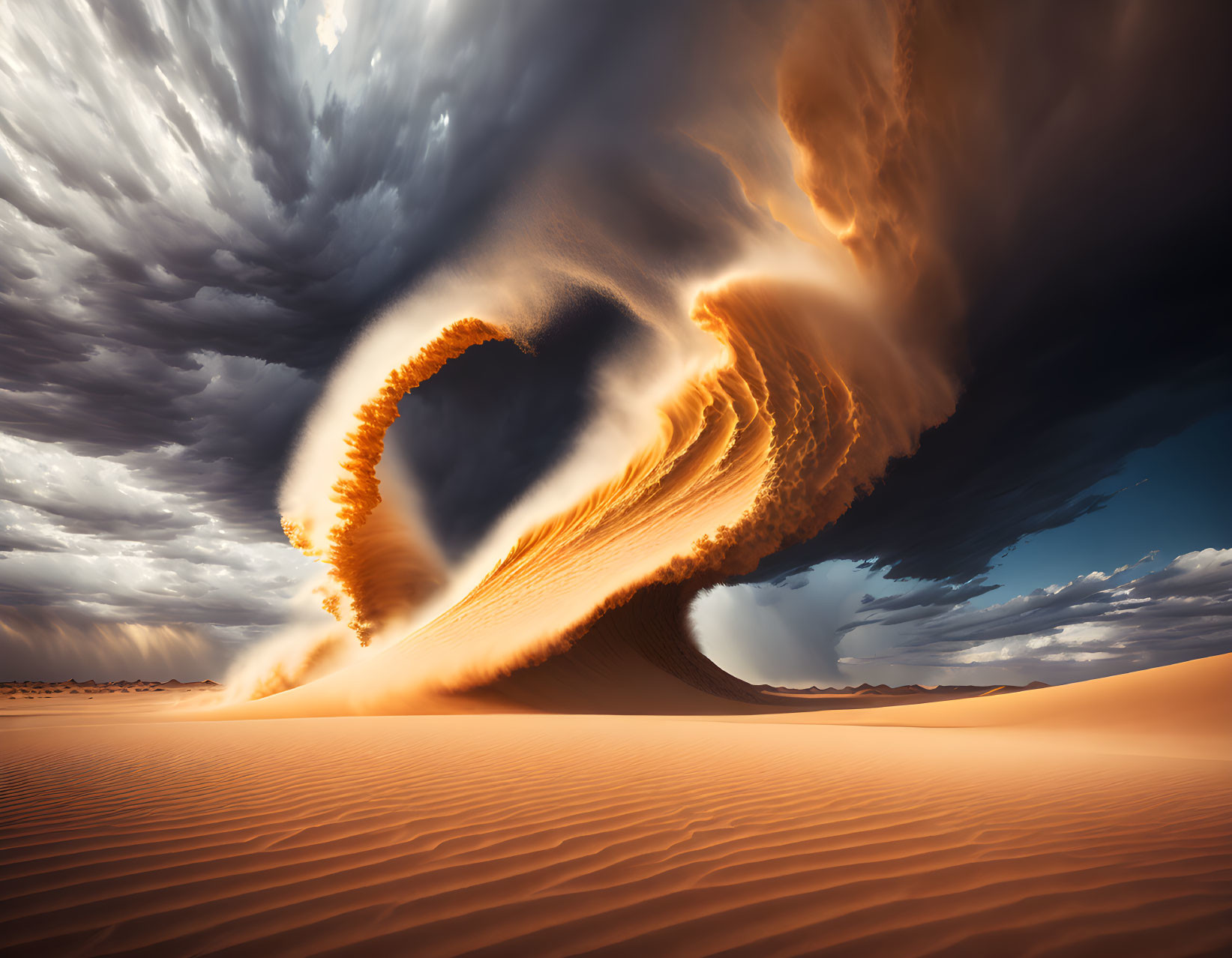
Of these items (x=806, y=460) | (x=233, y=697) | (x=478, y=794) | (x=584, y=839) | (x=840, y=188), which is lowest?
(x=584, y=839)

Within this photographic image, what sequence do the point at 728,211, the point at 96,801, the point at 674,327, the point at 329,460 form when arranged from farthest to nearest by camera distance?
the point at 329,460
the point at 674,327
the point at 728,211
the point at 96,801

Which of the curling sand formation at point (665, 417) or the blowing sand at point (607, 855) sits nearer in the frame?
the blowing sand at point (607, 855)

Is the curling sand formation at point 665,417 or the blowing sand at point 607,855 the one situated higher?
the curling sand formation at point 665,417

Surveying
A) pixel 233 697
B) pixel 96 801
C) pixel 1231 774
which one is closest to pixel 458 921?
pixel 96 801

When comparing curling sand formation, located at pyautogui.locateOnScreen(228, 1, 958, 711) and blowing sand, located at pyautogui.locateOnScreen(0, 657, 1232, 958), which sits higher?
curling sand formation, located at pyautogui.locateOnScreen(228, 1, 958, 711)

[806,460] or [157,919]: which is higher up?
[806,460]

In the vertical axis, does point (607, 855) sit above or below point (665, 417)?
below

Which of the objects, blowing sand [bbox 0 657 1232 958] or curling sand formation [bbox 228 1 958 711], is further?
curling sand formation [bbox 228 1 958 711]

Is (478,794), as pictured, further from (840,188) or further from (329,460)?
(329,460)
